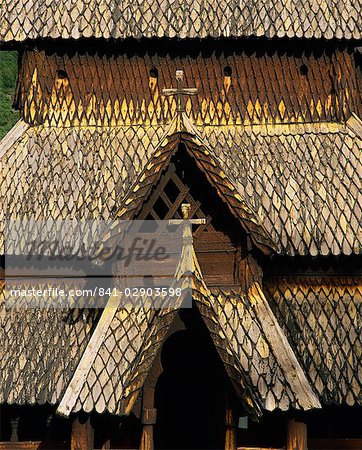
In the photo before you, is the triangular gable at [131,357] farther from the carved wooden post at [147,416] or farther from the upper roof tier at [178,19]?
the upper roof tier at [178,19]

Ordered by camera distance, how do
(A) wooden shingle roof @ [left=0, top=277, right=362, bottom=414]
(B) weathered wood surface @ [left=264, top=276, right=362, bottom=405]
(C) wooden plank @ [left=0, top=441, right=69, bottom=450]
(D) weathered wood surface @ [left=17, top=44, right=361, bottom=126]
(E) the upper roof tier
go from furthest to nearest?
1. (D) weathered wood surface @ [left=17, top=44, right=361, bottom=126]
2. (E) the upper roof tier
3. (C) wooden plank @ [left=0, top=441, right=69, bottom=450]
4. (B) weathered wood surface @ [left=264, top=276, right=362, bottom=405]
5. (A) wooden shingle roof @ [left=0, top=277, right=362, bottom=414]

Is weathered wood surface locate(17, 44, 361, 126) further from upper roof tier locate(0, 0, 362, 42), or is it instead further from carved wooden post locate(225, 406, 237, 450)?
carved wooden post locate(225, 406, 237, 450)

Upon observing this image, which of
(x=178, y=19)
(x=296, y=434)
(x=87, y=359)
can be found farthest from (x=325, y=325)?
(x=178, y=19)

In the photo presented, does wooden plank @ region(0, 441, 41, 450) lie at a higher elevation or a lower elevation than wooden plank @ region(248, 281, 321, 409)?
lower

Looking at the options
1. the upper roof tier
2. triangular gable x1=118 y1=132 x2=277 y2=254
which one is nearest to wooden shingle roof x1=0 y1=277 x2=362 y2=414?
triangular gable x1=118 y1=132 x2=277 y2=254

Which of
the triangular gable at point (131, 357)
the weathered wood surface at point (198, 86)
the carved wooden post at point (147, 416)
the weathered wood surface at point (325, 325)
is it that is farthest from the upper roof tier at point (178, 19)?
the carved wooden post at point (147, 416)

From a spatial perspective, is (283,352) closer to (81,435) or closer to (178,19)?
(81,435)
